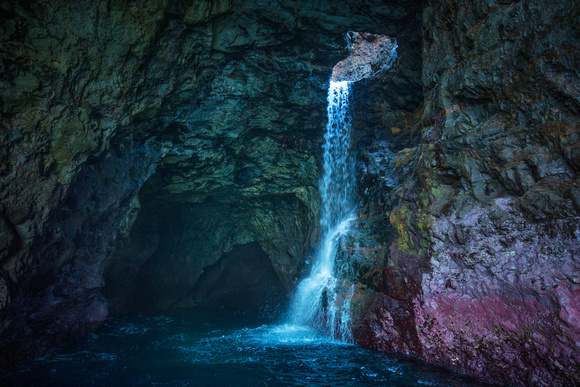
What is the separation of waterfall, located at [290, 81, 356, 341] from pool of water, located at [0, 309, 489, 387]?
3.37 feet

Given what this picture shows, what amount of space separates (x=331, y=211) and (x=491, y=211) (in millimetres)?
6800

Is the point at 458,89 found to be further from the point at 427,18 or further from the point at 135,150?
→ the point at 135,150

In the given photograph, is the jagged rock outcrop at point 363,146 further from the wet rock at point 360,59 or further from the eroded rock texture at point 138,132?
the wet rock at point 360,59

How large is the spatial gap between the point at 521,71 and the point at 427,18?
368 cm

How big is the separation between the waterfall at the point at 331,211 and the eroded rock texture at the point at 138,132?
0.58 meters

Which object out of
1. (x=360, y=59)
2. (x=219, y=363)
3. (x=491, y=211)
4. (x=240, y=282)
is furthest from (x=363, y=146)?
(x=240, y=282)

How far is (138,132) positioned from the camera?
1013 centimetres

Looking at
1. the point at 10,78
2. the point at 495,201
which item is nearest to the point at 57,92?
the point at 10,78

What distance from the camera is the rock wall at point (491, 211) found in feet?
18.7

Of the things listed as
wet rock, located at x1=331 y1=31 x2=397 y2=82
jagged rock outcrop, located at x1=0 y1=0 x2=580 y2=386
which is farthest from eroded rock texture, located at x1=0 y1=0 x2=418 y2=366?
wet rock, located at x1=331 y1=31 x2=397 y2=82

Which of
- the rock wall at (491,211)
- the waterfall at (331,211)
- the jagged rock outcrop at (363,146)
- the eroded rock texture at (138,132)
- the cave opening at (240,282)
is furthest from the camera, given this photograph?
the cave opening at (240,282)

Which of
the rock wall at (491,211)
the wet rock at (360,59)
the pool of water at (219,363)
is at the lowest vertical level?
the pool of water at (219,363)

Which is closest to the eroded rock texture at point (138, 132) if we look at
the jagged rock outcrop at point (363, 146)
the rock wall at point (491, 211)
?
the jagged rock outcrop at point (363, 146)

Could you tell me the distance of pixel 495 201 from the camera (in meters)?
6.78
